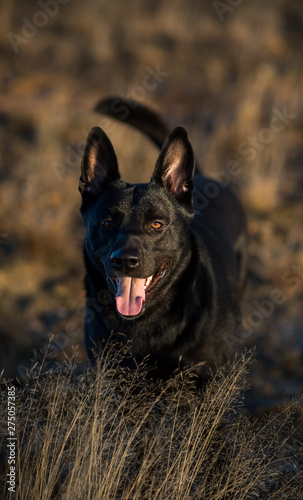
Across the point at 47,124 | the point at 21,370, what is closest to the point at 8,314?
the point at 21,370

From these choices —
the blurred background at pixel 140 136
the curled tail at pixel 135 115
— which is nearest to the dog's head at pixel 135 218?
the blurred background at pixel 140 136

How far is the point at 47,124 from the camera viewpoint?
8.04 m

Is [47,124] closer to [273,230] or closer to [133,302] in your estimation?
[273,230]

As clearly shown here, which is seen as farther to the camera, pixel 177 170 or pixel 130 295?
pixel 177 170

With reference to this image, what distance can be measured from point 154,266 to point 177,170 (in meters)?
0.63

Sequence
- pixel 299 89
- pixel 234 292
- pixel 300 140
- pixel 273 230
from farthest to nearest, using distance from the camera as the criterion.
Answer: pixel 299 89, pixel 300 140, pixel 273 230, pixel 234 292

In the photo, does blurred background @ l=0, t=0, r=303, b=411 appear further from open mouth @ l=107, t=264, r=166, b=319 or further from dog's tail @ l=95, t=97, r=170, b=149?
dog's tail @ l=95, t=97, r=170, b=149

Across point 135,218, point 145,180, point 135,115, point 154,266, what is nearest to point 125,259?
point 154,266

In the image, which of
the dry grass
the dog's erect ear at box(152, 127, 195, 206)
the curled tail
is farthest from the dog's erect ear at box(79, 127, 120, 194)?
the dry grass

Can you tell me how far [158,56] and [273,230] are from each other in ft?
24.0

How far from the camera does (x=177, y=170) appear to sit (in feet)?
9.29

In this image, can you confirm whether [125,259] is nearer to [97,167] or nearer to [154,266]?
[154,266]

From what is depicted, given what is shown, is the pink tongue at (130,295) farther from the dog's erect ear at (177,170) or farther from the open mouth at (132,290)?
the dog's erect ear at (177,170)

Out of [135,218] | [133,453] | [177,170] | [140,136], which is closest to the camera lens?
[133,453]
